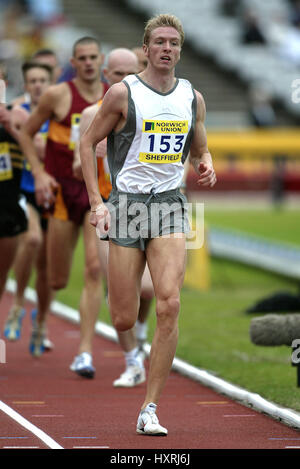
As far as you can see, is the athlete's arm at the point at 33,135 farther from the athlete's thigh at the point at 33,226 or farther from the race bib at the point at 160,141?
the race bib at the point at 160,141

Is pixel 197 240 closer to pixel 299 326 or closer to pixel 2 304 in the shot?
pixel 2 304

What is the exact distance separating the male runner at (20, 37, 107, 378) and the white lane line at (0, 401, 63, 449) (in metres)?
1.74

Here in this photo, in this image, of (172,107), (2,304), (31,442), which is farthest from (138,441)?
(2,304)

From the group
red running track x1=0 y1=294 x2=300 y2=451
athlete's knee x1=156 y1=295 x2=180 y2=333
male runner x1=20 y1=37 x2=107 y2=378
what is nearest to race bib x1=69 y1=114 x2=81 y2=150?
male runner x1=20 y1=37 x2=107 y2=378

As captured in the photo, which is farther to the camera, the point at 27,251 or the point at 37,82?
the point at 37,82

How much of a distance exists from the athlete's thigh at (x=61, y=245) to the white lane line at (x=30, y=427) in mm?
1919

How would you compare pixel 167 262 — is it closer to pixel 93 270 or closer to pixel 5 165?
pixel 93 270

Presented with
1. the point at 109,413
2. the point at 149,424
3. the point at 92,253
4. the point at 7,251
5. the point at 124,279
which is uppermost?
the point at 7,251

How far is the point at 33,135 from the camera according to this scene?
9.82 meters

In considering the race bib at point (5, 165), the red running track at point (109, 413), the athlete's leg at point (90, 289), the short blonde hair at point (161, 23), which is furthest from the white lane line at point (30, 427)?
the short blonde hair at point (161, 23)

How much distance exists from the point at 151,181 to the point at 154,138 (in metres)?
0.27

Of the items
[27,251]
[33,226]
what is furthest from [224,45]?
[27,251]

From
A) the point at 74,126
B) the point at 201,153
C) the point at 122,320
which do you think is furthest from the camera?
the point at 74,126

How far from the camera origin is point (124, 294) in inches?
291
